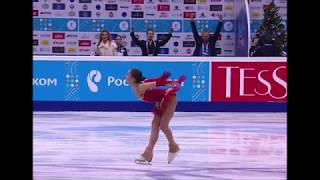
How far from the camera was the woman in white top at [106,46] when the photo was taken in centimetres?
1236

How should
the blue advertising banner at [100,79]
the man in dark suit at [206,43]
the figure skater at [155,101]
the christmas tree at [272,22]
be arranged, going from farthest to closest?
the christmas tree at [272,22], the man in dark suit at [206,43], the blue advertising banner at [100,79], the figure skater at [155,101]

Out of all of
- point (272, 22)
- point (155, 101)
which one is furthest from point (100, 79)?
point (155, 101)

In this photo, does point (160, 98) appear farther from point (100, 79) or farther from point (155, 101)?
point (100, 79)

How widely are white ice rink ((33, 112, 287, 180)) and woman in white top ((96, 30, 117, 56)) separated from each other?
127 centimetres

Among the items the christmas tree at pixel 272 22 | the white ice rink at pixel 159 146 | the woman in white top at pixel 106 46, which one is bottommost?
the white ice rink at pixel 159 146

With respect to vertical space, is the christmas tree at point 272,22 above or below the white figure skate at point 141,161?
above

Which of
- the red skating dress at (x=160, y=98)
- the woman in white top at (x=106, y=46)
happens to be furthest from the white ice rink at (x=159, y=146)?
the woman in white top at (x=106, y=46)

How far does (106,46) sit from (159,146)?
486cm

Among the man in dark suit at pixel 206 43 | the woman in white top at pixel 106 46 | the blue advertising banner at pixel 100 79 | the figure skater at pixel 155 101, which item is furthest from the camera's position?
the man in dark suit at pixel 206 43

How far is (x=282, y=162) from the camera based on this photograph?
6828 millimetres

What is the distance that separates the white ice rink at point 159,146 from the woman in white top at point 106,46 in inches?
49.9

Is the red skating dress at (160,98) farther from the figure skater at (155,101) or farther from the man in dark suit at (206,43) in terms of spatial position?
the man in dark suit at (206,43)
